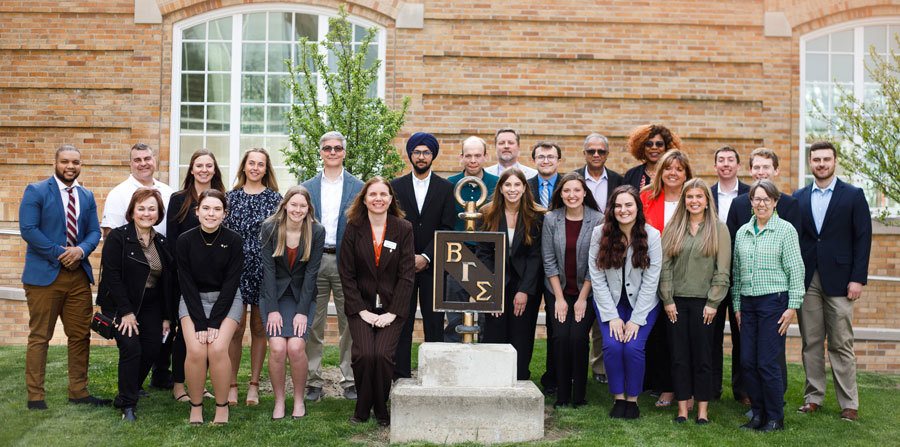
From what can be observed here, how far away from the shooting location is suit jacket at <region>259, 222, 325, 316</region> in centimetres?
623

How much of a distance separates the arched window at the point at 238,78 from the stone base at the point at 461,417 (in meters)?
6.11

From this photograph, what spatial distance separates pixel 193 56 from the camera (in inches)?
438

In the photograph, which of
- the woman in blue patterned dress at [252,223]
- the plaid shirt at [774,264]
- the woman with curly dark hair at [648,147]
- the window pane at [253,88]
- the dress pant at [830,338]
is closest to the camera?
the plaid shirt at [774,264]

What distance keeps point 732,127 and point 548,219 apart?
540cm

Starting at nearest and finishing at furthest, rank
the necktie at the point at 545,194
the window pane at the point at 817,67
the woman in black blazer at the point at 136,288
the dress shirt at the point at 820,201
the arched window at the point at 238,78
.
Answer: the woman in black blazer at the point at 136,288 < the dress shirt at the point at 820,201 < the necktie at the point at 545,194 < the arched window at the point at 238,78 < the window pane at the point at 817,67

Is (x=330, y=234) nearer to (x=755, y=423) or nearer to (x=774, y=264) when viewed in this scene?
(x=774, y=264)

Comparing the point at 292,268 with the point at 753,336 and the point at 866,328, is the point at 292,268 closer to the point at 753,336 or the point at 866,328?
the point at 753,336

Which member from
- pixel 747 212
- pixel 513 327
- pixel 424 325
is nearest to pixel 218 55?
pixel 424 325

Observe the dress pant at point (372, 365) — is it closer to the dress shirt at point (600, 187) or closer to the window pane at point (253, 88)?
the dress shirt at point (600, 187)

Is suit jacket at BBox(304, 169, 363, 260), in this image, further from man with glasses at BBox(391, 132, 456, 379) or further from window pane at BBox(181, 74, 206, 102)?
window pane at BBox(181, 74, 206, 102)

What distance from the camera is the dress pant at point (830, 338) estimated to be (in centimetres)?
654

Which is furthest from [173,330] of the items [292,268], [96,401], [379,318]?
[379,318]

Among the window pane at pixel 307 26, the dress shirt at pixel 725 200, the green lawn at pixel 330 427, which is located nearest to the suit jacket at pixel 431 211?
the green lawn at pixel 330 427

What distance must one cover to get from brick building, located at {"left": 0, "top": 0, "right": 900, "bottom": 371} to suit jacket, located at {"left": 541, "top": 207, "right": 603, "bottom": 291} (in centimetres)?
435
